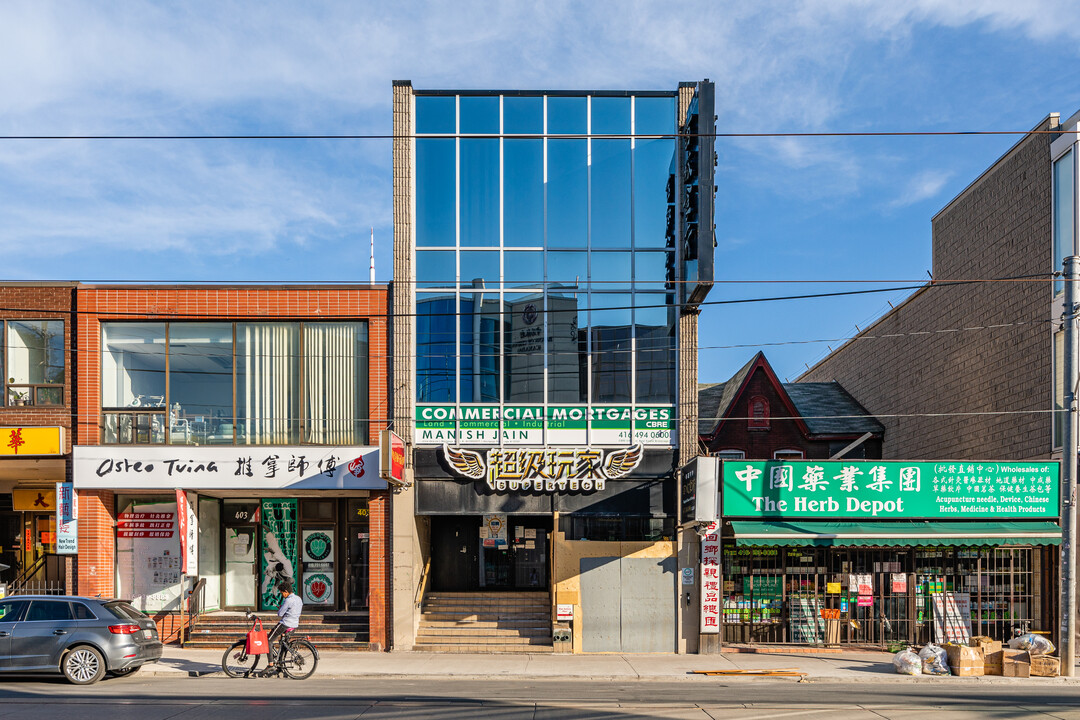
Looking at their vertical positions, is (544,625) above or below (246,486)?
below

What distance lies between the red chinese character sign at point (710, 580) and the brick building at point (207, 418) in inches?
269

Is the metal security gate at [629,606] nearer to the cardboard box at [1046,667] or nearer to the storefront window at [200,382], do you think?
the cardboard box at [1046,667]

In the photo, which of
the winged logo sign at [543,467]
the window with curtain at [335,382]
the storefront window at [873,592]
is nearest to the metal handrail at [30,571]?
the window with curtain at [335,382]

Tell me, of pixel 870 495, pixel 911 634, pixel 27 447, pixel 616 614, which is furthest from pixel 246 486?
pixel 911 634

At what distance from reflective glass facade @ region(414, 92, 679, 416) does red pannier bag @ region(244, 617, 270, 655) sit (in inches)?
256

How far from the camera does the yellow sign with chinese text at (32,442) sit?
68.5ft

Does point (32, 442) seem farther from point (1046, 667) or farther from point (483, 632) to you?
point (1046, 667)

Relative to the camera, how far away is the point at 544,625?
21.7 meters

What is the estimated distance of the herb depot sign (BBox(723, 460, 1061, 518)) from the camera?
20281 mm

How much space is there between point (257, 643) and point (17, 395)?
30.0 feet

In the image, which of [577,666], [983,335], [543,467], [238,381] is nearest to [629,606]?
[577,666]

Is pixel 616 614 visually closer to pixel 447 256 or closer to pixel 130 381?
pixel 447 256

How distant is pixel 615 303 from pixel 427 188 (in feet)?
16.3

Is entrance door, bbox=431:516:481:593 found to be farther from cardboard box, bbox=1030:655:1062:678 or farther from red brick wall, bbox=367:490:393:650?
cardboard box, bbox=1030:655:1062:678
